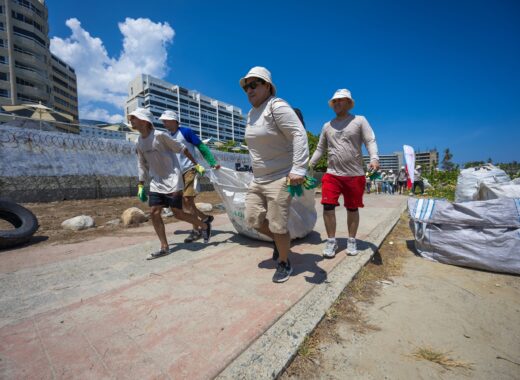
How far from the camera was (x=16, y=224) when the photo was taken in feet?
13.8

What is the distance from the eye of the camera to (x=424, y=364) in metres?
1.36

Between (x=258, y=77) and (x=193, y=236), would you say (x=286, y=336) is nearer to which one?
(x=258, y=77)

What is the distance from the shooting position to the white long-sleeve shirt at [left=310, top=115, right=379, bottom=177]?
286cm

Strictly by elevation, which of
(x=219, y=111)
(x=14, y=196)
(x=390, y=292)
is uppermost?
(x=219, y=111)

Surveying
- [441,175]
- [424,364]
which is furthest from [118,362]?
[441,175]

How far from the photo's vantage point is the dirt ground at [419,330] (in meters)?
1.33

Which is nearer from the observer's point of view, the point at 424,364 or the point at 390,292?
the point at 424,364

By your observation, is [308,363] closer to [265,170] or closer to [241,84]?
[265,170]

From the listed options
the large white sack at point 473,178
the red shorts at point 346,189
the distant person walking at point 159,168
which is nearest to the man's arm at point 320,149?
the red shorts at point 346,189

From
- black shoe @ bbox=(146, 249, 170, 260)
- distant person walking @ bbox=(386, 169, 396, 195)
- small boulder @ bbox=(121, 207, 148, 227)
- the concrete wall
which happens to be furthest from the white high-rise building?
black shoe @ bbox=(146, 249, 170, 260)

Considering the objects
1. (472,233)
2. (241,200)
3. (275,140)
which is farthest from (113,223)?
(472,233)

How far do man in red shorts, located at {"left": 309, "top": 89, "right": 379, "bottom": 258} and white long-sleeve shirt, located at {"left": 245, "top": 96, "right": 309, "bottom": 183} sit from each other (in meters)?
0.84

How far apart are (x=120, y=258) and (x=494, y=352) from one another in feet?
11.3

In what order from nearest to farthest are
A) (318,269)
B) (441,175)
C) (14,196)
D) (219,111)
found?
(318,269) < (14,196) < (441,175) < (219,111)
